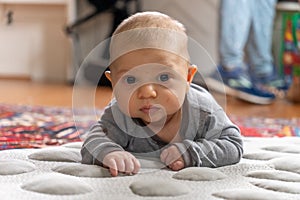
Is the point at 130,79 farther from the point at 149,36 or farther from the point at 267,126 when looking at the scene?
the point at 267,126

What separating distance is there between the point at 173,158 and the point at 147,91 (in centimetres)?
12

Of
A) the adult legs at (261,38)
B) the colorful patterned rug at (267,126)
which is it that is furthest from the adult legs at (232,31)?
the colorful patterned rug at (267,126)

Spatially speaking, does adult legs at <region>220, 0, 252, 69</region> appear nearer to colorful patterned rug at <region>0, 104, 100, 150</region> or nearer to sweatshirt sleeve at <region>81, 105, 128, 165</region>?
colorful patterned rug at <region>0, 104, 100, 150</region>

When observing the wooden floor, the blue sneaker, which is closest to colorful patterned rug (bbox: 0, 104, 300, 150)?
the wooden floor

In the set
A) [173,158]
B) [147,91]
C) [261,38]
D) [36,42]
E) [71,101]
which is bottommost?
[36,42]

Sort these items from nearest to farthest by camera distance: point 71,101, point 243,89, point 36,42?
point 71,101 < point 243,89 < point 36,42

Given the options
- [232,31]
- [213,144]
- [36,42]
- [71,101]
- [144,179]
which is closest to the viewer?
[144,179]

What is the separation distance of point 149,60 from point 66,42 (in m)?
2.80

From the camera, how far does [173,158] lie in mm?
902

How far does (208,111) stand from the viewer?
3.11ft

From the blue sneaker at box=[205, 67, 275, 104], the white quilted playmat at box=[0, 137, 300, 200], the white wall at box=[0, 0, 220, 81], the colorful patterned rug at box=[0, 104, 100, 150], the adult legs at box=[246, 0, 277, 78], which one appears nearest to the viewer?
the white quilted playmat at box=[0, 137, 300, 200]

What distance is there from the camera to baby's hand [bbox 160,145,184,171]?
90cm

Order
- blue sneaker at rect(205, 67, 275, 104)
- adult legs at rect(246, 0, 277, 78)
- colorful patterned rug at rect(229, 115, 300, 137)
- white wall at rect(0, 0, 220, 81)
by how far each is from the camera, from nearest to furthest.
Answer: colorful patterned rug at rect(229, 115, 300, 137), blue sneaker at rect(205, 67, 275, 104), adult legs at rect(246, 0, 277, 78), white wall at rect(0, 0, 220, 81)

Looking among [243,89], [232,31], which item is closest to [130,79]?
[243,89]
